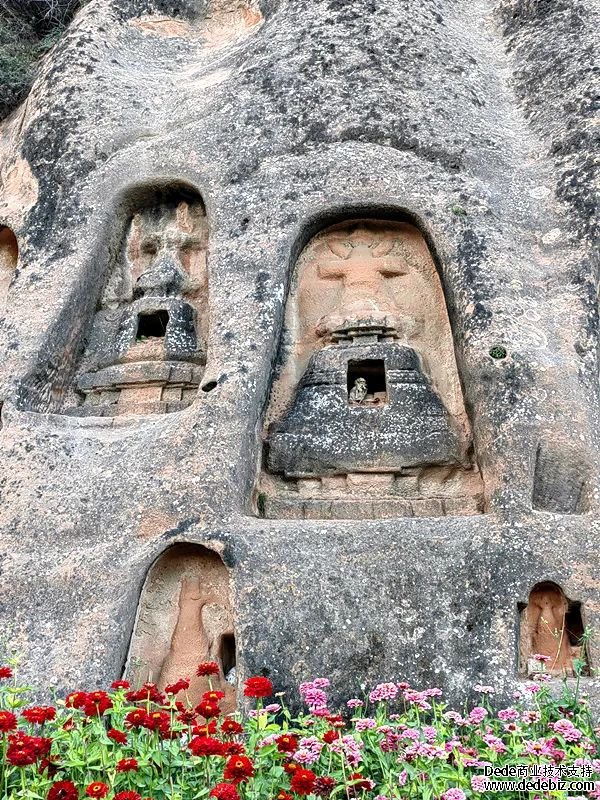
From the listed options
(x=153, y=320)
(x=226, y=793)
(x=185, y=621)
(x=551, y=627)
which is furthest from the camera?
(x=153, y=320)

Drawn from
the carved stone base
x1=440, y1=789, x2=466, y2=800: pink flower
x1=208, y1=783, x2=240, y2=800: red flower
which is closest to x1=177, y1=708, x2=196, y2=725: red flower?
x1=208, y1=783, x2=240, y2=800: red flower

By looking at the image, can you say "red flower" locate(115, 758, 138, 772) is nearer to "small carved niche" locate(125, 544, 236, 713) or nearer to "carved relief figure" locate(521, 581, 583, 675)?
"small carved niche" locate(125, 544, 236, 713)

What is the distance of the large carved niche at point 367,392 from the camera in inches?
253

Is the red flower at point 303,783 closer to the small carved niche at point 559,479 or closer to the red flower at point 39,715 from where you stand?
the red flower at point 39,715

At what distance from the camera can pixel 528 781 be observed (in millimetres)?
3387

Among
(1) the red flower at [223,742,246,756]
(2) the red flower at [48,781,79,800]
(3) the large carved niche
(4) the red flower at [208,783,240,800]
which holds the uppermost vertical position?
(3) the large carved niche

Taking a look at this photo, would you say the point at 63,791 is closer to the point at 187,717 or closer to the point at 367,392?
the point at 187,717

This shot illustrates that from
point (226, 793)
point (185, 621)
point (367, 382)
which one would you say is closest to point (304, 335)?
point (367, 382)

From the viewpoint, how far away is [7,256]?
861 cm

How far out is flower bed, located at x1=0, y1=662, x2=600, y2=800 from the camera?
3.19m

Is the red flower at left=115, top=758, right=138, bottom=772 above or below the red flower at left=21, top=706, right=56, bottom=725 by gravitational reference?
below

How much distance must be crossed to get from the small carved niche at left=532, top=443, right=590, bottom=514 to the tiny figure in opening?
1607 mm

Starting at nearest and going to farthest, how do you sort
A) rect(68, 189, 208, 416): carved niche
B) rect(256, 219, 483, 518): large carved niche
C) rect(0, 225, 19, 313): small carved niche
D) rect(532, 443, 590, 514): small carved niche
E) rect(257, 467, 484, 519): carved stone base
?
rect(532, 443, 590, 514): small carved niche < rect(257, 467, 484, 519): carved stone base < rect(256, 219, 483, 518): large carved niche < rect(68, 189, 208, 416): carved niche < rect(0, 225, 19, 313): small carved niche

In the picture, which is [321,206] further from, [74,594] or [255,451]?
[74,594]
